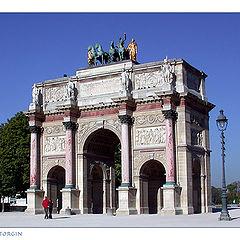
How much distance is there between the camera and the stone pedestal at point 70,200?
39.7m

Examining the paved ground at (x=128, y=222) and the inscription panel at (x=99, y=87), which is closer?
the paved ground at (x=128, y=222)

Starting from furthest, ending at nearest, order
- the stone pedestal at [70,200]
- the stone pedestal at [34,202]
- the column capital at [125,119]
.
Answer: the stone pedestal at [34,202] < the stone pedestal at [70,200] < the column capital at [125,119]

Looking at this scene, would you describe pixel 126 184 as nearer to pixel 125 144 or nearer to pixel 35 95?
pixel 125 144

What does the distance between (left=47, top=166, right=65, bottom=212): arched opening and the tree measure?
7.39 metres

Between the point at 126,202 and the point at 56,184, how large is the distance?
8.78 metres

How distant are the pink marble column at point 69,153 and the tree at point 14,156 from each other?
1103 centimetres

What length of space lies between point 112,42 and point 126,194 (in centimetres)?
1281

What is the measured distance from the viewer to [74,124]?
135ft

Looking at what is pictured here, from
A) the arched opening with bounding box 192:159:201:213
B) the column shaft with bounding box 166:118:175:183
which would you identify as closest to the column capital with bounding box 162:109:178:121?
the column shaft with bounding box 166:118:175:183

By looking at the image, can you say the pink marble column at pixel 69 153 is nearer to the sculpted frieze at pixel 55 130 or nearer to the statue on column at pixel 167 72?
the sculpted frieze at pixel 55 130

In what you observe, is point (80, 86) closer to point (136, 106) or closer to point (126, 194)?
point (136, 106)

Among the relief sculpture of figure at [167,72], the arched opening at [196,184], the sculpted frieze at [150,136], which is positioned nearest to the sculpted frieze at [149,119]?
the sculpted frieze at [150,136]

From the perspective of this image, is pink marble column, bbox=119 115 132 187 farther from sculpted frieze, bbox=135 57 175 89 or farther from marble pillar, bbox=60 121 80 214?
marble pillar, bbox=60 121 80 214
